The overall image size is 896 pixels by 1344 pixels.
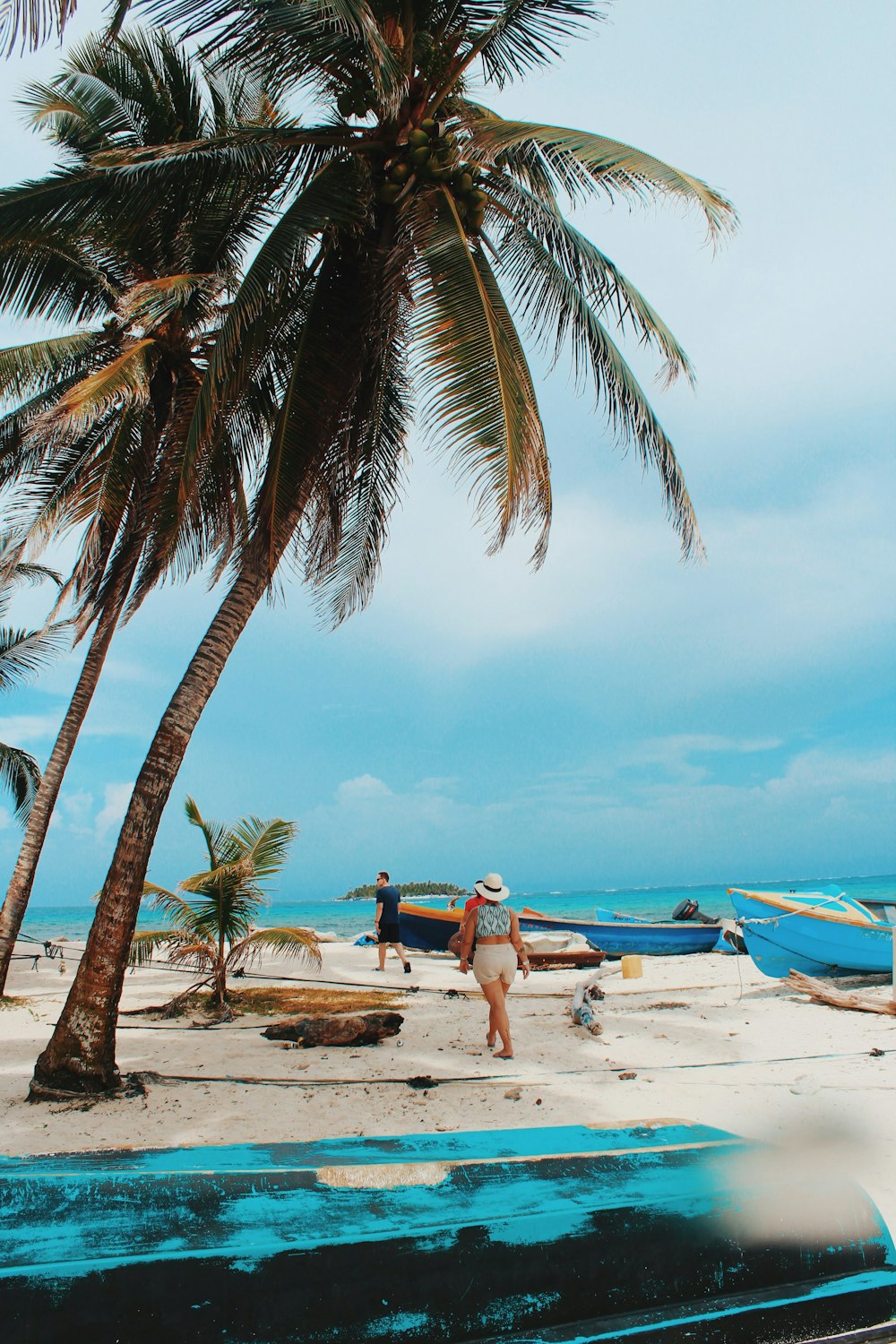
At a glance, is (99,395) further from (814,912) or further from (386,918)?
(814,912)

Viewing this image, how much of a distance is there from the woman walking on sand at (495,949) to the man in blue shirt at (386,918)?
6884mm

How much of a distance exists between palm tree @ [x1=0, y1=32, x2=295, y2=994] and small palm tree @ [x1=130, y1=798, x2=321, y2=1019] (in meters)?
2.01

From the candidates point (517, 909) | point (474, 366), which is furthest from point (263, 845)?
point (517, 909)

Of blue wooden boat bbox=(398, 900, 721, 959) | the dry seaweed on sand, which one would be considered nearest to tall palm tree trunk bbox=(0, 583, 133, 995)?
the dry seaweed on sand

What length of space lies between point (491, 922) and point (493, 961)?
35 cm

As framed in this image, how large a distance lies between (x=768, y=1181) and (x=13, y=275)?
36.4 feet

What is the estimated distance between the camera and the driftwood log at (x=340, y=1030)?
323 inches

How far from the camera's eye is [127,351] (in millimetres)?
8680

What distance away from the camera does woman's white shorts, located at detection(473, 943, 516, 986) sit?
25.3 feet

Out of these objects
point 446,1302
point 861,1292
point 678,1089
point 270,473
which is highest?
point 270,473

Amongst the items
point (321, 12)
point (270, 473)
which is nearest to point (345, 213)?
point (321, 12)

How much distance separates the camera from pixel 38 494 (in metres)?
10.8

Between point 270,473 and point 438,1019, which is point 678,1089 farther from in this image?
point 270,473

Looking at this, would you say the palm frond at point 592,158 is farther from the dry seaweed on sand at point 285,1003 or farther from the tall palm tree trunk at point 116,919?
the dry seaweed on sand at point 285,1003
